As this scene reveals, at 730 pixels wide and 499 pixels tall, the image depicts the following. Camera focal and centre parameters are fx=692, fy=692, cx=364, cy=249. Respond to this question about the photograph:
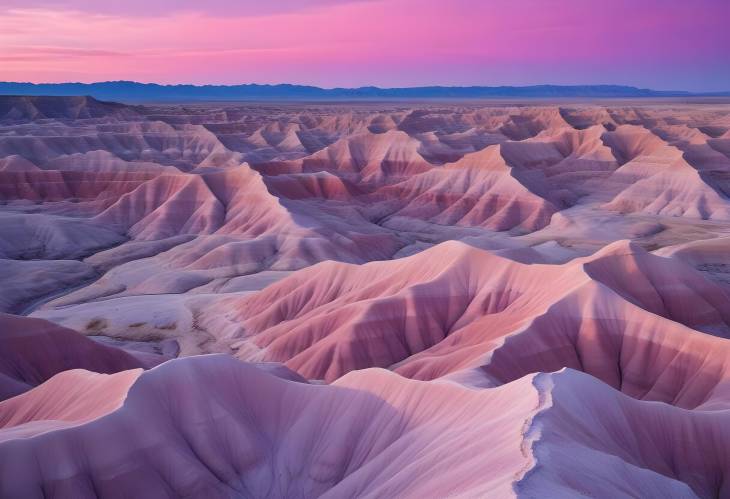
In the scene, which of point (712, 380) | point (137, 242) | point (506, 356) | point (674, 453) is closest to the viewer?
point (674, 453)

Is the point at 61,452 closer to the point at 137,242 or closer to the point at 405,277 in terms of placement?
the point at 405,277

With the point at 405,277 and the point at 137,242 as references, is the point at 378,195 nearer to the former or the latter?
the point at 137,242

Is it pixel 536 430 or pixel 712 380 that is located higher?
pixel 536 430

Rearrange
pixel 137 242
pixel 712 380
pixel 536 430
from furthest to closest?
pixel 137 242
pixel 712 380
pixel 536 430

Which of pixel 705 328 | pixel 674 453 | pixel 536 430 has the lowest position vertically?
pixel 705 328

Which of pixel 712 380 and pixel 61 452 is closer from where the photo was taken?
pixel 61 452

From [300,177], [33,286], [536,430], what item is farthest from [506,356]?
[300,177]

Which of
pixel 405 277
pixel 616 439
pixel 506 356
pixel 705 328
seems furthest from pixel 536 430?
pixel 405 277
